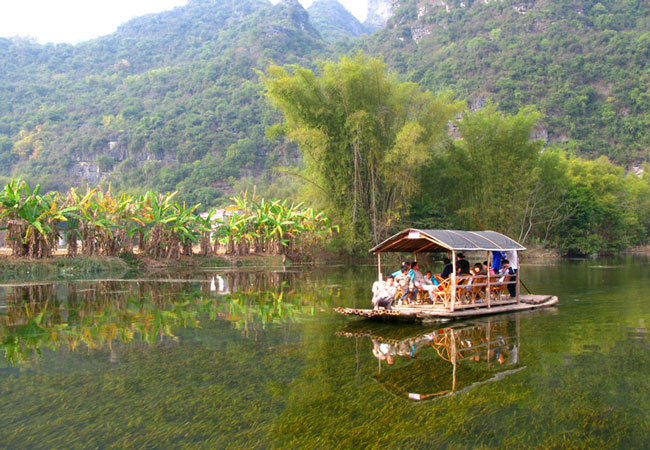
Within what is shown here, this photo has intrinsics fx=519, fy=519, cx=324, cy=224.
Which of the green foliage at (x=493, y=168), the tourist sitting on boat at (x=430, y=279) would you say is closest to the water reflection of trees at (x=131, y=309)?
the tourist sitting on boat at (x=430, y=279)

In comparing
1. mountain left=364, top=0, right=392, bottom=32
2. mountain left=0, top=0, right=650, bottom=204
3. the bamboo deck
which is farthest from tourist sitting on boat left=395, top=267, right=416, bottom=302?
mountain left=364, top=0, right=392, bottom=32

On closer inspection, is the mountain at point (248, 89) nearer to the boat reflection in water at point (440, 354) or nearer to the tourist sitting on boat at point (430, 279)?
the tourist sitting on boat at point (430, 279)

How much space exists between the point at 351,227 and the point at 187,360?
18180mm

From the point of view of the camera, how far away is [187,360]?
685cm

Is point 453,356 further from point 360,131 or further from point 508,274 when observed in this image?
point 360,131

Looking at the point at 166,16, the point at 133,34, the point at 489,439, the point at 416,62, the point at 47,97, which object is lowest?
the point at 489,439

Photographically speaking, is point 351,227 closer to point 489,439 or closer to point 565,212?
point 565,212

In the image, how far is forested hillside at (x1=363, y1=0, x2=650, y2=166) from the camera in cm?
5209

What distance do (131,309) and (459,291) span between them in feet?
22.1

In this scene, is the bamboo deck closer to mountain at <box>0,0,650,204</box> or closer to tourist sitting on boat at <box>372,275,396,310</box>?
tourist sitting on boat at <box>372,275,396,310</box>

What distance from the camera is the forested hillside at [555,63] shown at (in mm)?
52094

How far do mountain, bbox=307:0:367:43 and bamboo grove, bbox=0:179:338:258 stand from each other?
3866 inches

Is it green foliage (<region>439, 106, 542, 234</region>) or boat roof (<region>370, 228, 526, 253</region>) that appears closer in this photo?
boat roof (<region>370, 228, 526, 253</region>)

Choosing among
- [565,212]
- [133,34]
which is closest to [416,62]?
[565,212]
